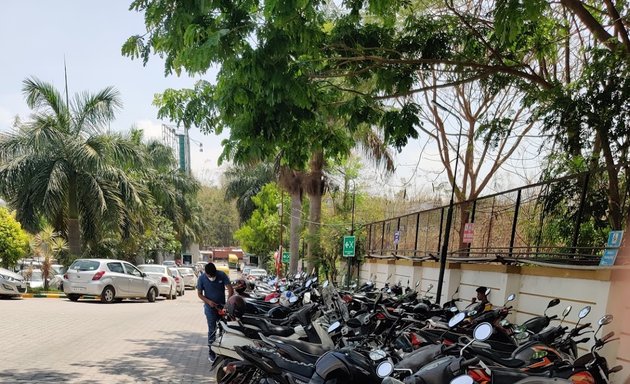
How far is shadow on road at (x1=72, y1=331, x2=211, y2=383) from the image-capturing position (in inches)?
314

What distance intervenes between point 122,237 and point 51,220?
4.27 metres

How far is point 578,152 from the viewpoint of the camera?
9211mm

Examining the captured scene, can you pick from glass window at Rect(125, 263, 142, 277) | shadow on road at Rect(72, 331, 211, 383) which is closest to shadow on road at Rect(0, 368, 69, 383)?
shadow on road at Rect(72, 331, 211, 383)

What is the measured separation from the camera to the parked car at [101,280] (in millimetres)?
19047

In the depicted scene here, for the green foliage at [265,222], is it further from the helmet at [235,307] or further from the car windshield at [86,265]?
the helmet at [235,307]

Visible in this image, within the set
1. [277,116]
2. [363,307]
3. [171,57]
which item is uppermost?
[171,57]

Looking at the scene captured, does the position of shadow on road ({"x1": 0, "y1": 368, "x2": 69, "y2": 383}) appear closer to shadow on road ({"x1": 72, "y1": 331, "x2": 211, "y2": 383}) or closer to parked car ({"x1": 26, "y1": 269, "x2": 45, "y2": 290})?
shadow on road ({"x1": 72, "y1": 331, "x2": 211, "y2": 383})

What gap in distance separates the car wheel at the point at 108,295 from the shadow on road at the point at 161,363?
891cm

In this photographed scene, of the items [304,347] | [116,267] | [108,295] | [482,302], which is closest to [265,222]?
[116,267]

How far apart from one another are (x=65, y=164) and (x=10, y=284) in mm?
6016

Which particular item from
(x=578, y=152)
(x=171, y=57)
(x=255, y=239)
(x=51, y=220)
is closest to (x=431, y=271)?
(x=578, y=152)

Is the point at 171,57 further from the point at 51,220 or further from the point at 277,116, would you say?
the point at 51,220

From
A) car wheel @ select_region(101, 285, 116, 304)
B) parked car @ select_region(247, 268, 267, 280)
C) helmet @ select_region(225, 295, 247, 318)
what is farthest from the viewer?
parked car @ select_region(247, 268, 267, 280)

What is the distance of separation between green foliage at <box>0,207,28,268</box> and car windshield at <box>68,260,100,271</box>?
142 inches
